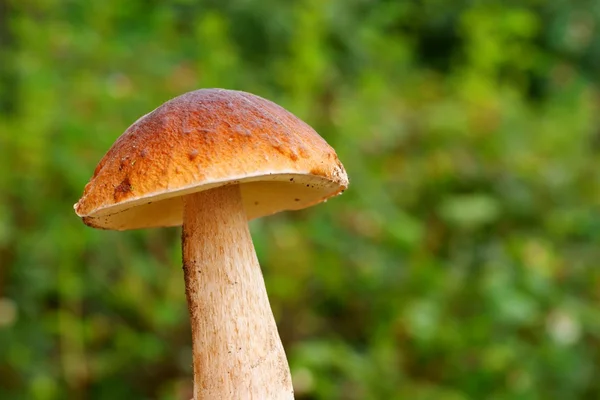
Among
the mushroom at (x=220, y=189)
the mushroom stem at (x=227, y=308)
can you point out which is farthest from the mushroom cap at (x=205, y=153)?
the mushroom stem at (x=227, y=308)

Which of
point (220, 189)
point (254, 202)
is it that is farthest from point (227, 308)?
point (254, 202)

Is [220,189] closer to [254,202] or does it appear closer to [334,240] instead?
[254,202]

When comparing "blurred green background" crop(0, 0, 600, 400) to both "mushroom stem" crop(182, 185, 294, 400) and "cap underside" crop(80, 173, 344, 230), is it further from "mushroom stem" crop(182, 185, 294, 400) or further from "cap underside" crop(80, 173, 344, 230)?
"mushroom stem" crop(182, 185, 294, 400)

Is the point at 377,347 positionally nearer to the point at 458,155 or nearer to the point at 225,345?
the point at 458,155

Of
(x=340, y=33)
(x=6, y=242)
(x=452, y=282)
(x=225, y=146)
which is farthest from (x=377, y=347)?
(x=340, y=33)

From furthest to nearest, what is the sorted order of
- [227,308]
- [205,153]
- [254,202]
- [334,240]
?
1. [334,240]
2. [254,202]
3. [227,308]
4. [205,153]

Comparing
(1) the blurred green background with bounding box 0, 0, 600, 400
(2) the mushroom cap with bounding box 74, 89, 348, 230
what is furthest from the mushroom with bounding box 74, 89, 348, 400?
(1) the blurred green background with bounding box 0, 0, 600, 400
